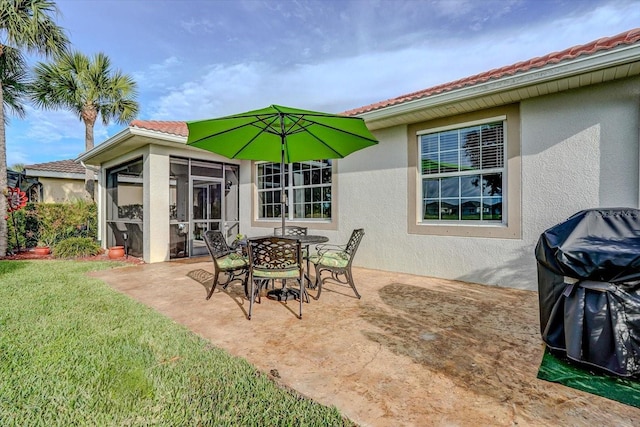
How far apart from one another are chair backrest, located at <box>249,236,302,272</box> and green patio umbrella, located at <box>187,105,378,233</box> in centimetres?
83

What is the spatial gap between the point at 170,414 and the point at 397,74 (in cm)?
1052

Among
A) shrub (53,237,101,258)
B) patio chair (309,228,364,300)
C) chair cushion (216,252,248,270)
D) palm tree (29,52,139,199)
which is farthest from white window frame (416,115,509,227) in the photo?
palm tree (29,52,139,199)

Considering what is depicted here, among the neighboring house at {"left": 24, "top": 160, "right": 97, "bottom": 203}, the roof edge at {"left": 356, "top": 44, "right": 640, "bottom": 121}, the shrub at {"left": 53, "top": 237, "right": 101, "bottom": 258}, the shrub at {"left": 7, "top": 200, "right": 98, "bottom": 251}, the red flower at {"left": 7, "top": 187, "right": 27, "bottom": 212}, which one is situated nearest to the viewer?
the roof edge at {"left": 356, "top": 44, "right": 640, "bottom": 121}

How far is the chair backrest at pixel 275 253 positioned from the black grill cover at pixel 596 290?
8.57ft

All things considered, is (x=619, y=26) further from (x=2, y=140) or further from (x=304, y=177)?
(x=2, y=140)

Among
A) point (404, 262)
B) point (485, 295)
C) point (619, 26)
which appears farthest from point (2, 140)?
point (619, 26)

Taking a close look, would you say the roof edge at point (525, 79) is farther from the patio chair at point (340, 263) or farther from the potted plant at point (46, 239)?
the potted plant at point (46, 239)

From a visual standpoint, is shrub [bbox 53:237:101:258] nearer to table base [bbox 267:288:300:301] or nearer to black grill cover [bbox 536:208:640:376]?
table base [bbox 267:288:300:301]

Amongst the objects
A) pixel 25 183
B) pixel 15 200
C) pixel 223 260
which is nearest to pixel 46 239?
pixel 15 200

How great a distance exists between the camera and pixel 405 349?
278cm

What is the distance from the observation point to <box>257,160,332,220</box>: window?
294 inches

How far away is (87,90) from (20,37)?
13.1ft

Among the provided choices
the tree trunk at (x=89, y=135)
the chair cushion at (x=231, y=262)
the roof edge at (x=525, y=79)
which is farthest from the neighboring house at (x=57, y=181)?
the roof edge at (x=525, y=79)

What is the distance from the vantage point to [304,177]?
7859 millimetres
